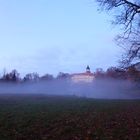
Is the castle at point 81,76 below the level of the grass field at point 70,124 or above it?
above

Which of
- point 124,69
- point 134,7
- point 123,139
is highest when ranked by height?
point 134,7

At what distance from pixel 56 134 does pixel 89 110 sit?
25.2 ft

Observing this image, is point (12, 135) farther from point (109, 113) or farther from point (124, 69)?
point (124, 69)

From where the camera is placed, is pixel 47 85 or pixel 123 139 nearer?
pixel 123 139

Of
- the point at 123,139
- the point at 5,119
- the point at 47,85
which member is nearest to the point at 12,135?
the point at 5,119

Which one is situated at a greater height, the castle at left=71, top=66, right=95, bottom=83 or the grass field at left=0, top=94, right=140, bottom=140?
the castle at left=71, top=66, right=95, bottom=83

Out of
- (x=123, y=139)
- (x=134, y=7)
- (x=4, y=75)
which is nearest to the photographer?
(x=123, y=139)

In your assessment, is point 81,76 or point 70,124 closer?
point 70,124

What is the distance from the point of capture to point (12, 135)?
2064cm

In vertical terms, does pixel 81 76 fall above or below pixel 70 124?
above

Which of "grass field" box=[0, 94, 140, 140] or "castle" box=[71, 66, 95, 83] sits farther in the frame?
"castle" box=[71, 66, 95, 83]

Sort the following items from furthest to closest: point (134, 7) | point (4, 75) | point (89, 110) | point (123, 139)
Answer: point (4, 75), point (134, 7), point (89, 110), point (123, 139)

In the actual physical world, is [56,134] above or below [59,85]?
below

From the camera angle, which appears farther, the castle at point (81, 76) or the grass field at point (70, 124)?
the castle at point (81, 76)
